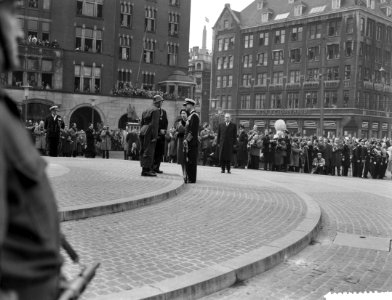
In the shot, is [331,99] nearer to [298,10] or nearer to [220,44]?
[298,10]

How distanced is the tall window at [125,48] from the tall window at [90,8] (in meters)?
3.38

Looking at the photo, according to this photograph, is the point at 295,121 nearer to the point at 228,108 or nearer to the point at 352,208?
the point at 228,108

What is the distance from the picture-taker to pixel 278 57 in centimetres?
7250

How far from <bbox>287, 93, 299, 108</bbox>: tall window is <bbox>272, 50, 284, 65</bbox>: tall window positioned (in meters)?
5.45

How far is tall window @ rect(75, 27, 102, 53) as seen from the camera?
137 ft

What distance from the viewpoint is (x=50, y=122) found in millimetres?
18719

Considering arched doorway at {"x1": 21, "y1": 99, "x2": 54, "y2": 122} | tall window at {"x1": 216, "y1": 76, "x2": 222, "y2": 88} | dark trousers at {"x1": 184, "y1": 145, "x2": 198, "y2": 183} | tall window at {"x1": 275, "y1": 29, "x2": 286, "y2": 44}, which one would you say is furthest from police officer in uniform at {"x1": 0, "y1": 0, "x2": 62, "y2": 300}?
tall window at {"x1": 216, "y1": 76, "x2": 222, "y2": 88}

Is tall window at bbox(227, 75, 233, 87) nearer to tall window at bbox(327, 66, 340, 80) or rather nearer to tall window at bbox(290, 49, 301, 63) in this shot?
tall window at bbox(290, 49, 301, 63)

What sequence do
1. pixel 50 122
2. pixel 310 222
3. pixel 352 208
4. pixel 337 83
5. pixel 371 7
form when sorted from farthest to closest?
1. pixel 371 7
2. pixel 337 83
3. pixel 50 122
4. pixel 352 208
5. pixel 310 222

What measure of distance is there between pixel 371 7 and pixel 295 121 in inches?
753

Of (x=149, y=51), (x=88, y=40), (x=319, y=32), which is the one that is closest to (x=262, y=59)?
(x=319, y=32)

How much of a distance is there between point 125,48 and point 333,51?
32191 mm

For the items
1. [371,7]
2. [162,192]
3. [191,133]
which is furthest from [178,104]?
[371,7]

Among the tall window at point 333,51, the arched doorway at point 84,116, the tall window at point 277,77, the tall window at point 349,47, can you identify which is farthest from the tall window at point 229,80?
the arched doorway at point 84,116
